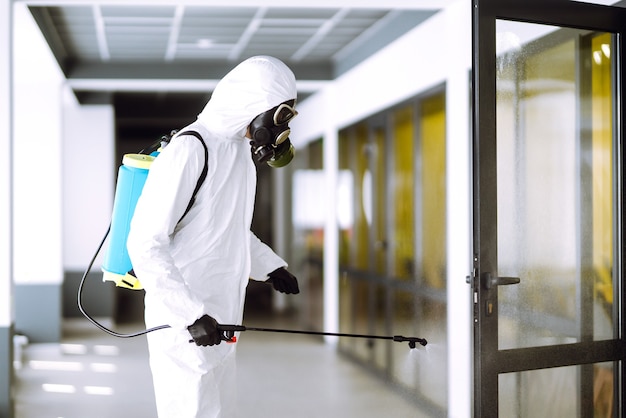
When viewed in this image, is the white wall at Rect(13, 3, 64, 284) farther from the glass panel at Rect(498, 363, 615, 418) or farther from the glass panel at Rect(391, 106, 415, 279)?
the glass panel at Rect(498, 363, 615, 418)

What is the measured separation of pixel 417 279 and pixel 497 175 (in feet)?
7.85

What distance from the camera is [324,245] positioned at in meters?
7.38

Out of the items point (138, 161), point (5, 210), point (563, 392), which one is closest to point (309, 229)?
point (5, 210)

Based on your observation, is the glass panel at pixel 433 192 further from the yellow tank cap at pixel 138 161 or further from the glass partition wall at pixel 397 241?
the yellow tank cap at pixel 138 161

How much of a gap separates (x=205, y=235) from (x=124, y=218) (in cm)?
33

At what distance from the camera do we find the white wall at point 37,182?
720 centimetres

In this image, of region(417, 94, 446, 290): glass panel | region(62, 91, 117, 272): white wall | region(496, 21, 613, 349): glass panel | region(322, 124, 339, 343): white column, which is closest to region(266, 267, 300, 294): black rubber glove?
region(496, 21, 613, 349): glass panel

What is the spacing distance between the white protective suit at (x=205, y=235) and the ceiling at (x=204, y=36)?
5.91 feet

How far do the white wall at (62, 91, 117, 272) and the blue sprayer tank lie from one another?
20.4 ft

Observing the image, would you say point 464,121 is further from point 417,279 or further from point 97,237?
point 97,237

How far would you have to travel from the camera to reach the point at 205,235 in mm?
2172

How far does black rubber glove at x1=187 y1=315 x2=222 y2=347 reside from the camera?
78.5 inches

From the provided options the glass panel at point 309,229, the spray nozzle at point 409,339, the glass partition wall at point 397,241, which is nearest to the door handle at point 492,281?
the spray nozzle at point 409,339

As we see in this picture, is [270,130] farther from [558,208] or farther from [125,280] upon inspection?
[558,208]
